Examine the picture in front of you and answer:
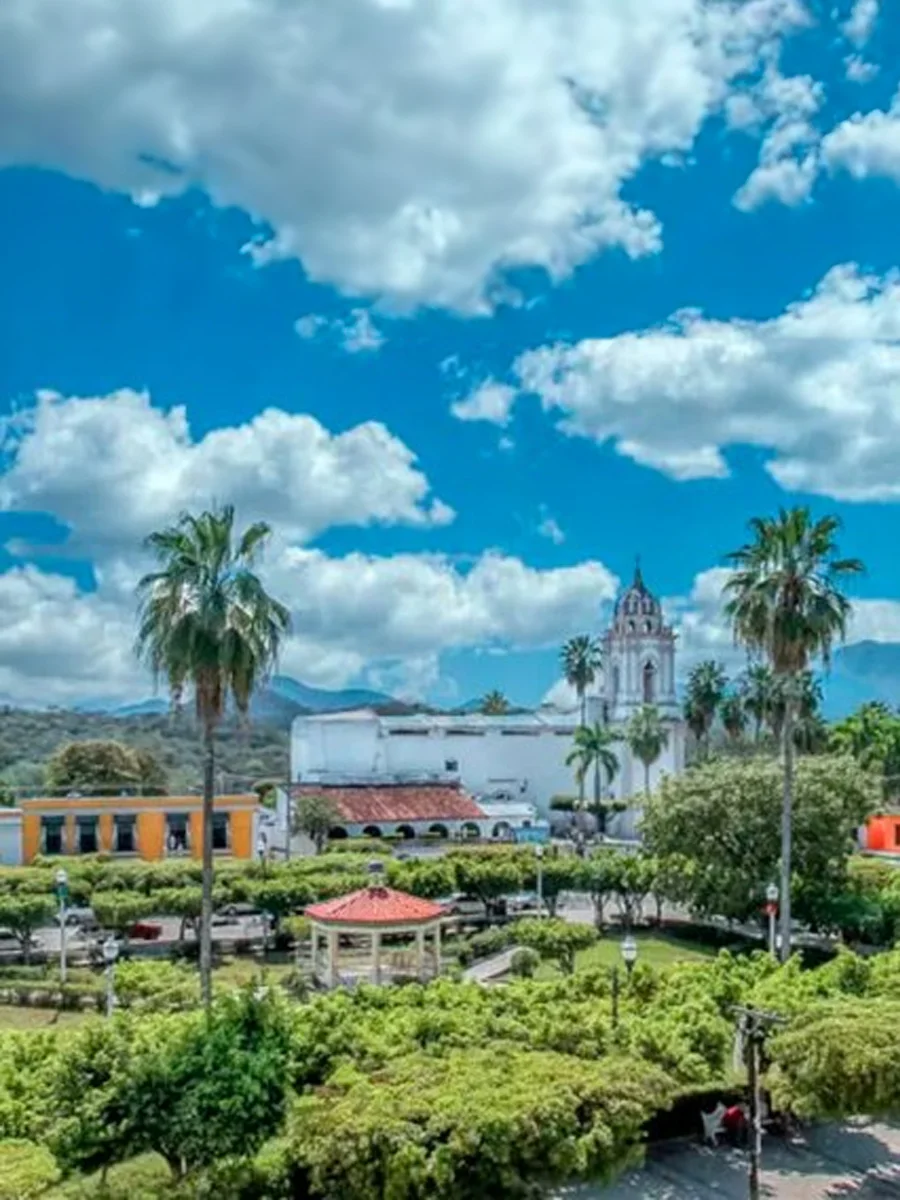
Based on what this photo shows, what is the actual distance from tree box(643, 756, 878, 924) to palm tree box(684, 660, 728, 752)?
166 feet

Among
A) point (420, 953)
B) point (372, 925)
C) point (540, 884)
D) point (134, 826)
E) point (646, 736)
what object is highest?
point (646, 736)

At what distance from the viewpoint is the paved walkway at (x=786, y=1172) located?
22547mm

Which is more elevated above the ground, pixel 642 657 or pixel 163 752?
pixel 642 657

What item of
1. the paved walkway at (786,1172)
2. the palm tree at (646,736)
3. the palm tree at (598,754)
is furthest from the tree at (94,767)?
the paved walkway at (786,1172)

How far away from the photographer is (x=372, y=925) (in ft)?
120

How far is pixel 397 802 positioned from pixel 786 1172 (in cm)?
5859

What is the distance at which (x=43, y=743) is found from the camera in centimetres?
18788

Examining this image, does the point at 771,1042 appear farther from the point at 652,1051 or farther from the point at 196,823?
the point at 196,823

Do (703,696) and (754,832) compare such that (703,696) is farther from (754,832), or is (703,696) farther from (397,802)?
(754,832)

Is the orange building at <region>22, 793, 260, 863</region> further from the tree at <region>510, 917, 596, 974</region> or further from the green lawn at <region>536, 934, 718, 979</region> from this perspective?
the tree at <region>510, 917, 596, 974</region>

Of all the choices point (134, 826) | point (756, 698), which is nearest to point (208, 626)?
point (134, 826)

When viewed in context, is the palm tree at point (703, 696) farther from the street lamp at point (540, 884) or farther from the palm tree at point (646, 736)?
the street lamp at point (540, 884)

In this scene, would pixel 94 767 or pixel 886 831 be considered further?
pixel 94 767

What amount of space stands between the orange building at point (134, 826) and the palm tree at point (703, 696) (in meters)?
39.8
